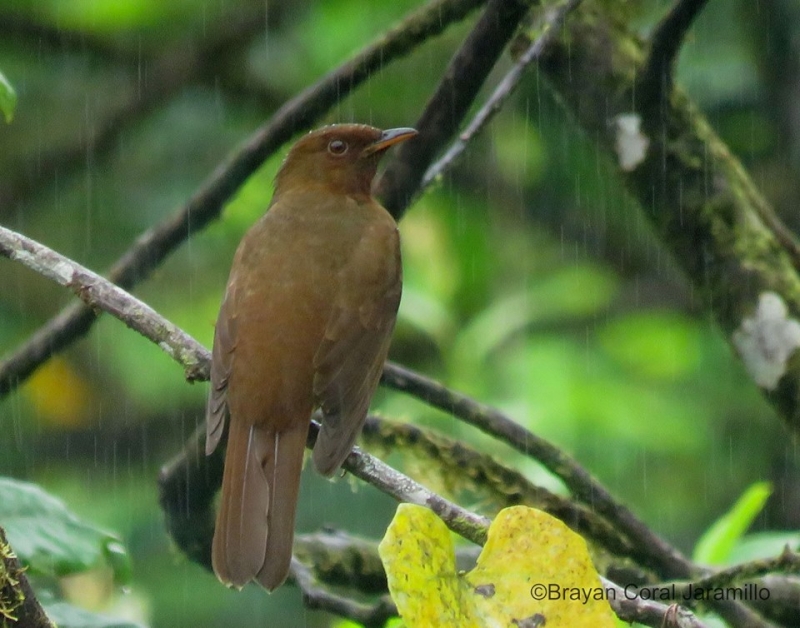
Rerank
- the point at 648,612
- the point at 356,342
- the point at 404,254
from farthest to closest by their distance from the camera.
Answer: the point at 404,254 → the point at 356,342 → the point at 648,612

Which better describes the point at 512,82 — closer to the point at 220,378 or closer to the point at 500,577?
the point at 220,378

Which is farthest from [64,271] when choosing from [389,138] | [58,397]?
[58,397]

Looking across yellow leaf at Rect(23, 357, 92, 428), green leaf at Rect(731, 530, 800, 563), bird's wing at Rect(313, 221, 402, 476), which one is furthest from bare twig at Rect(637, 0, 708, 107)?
yellow leaf at Rect(23, 357, 92, 428)

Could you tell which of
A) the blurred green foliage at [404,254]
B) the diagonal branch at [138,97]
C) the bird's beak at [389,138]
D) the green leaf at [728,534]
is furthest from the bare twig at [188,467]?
the diagonal branch at [138,97]

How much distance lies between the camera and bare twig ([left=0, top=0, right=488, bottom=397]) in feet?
13.2

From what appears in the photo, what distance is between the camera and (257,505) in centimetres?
340

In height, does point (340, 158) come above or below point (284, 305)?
above

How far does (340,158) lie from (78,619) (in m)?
2.10

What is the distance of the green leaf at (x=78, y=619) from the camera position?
292 cm

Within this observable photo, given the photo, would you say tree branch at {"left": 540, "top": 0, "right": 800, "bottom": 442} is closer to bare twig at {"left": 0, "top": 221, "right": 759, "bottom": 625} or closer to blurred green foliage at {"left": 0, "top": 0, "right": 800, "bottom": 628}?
bare twig at {"left": 0, "top": 221, "right": 759, "bottom": 625}

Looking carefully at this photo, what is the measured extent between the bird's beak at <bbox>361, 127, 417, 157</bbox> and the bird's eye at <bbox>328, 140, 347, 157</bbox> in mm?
70

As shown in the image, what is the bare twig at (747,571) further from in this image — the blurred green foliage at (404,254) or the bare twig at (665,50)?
the blurred green foliage at (404,254)

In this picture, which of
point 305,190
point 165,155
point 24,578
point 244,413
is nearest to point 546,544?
point 24,578

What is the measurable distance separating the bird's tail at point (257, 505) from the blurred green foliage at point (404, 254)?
2.50 meters
